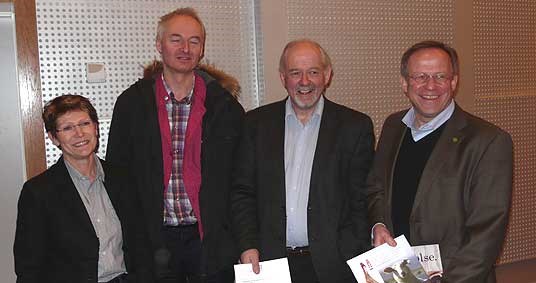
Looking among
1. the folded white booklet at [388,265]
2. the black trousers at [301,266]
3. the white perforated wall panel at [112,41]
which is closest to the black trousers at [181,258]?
the black trousers at [301,266]

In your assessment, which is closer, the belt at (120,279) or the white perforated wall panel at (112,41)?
the belt at (120,279)

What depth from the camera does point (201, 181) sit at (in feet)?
9.83

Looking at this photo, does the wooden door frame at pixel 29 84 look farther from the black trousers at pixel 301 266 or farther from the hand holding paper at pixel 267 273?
the black trousers at pixel 301 266

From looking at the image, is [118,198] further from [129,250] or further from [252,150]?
[252,150]

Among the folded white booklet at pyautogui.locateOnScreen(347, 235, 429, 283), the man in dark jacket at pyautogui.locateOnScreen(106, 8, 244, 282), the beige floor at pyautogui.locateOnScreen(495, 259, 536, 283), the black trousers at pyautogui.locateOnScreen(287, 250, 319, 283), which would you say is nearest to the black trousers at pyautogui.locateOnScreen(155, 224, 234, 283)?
the man in dark jacket at pyautogui.locateOnScreen(106, 8, 244, 282)

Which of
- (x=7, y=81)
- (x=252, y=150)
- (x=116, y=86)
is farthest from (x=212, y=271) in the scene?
(x=7, y=81)

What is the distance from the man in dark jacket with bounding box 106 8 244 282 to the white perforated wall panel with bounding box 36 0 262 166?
2.92 ft

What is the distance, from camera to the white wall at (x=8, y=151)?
411 centimetres

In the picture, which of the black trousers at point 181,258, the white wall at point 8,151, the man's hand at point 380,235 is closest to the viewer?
the man's hand at point 380,235

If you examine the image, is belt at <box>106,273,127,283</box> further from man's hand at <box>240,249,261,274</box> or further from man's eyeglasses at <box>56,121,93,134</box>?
man's eyeglasses at <box>56,121,93,134</box>

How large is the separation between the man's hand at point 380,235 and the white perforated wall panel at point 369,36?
1898mm

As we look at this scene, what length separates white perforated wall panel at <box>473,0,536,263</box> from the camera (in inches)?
196

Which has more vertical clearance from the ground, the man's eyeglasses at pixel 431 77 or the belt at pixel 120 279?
the man's eyeglasses at pixel 431 77

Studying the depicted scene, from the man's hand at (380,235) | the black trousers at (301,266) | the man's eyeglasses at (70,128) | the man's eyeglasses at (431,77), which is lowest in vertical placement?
the black trousers at (301,266)
